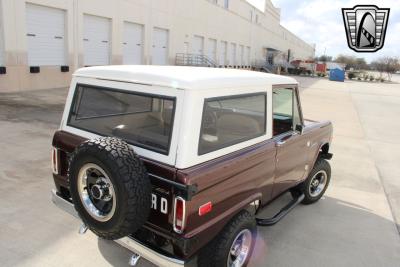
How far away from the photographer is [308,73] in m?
54.1

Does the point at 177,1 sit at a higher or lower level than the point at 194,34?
higher

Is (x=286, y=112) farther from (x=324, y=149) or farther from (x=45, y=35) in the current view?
(x=45, y=35)

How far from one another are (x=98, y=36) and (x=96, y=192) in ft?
59.5

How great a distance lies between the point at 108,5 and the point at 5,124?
1281cm

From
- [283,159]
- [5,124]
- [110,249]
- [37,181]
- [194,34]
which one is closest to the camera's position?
[110,249]

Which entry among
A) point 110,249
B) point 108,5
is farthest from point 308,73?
point 110,249

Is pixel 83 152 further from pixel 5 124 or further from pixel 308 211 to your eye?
pixel 5 124

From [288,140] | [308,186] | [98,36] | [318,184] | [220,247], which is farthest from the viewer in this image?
[98,36]

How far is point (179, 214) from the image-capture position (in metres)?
2.52

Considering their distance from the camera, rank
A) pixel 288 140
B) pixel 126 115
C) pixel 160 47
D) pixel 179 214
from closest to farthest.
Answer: pixel 179 214, pixel 126 115, pixel 288 140, pixel 160 47

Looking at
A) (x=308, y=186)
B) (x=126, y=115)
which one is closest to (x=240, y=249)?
(x=126, y=115)

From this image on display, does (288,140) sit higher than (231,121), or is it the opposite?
(231,121)

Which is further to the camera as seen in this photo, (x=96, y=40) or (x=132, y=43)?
(x=132, y=43)

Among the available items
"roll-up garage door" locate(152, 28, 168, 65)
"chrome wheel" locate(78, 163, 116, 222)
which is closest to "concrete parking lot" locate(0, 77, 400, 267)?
"chrome wheel" locate(78, 163, 116, 222)
